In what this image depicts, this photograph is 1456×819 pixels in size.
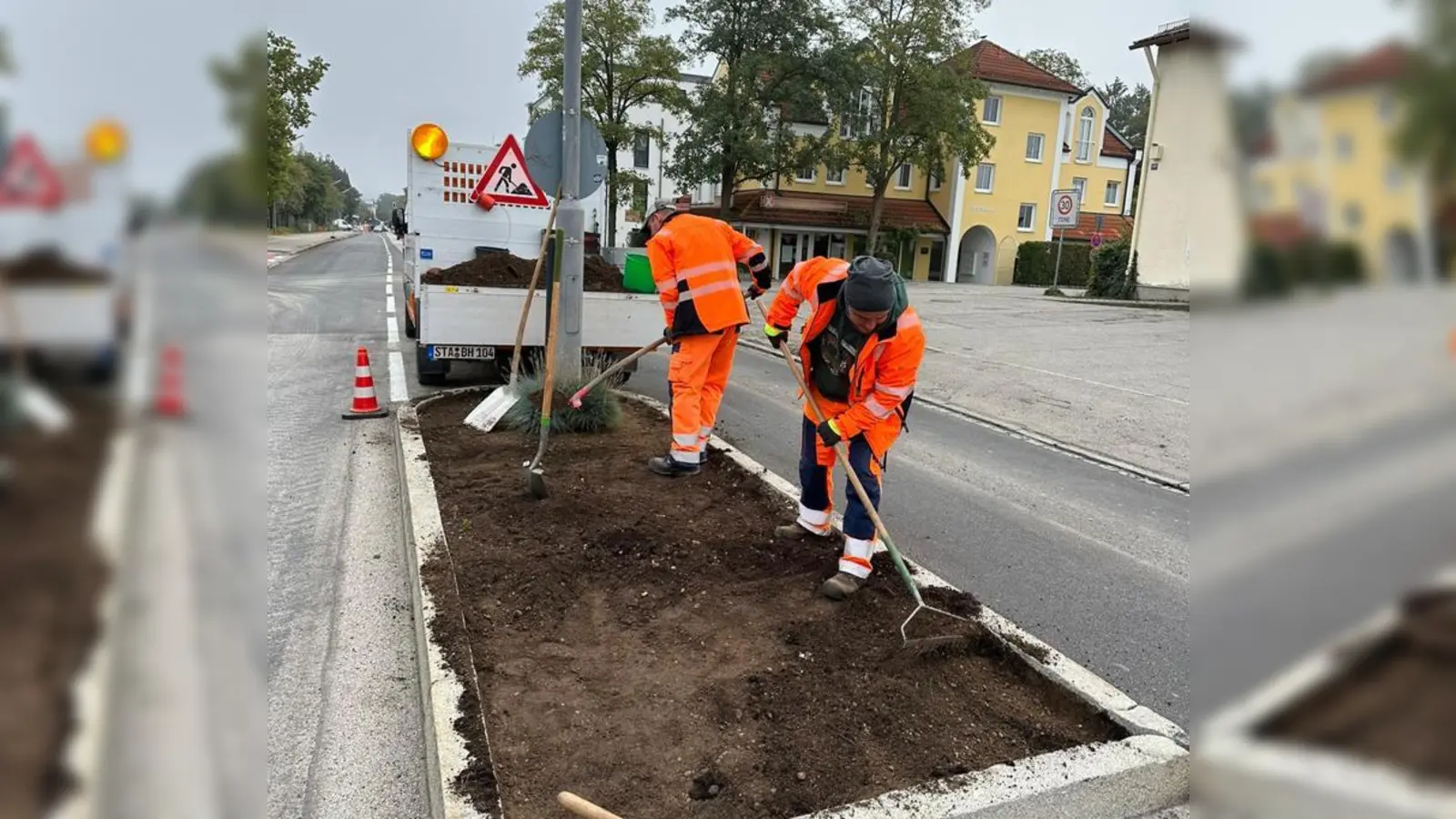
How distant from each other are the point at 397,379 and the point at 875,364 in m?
6.82

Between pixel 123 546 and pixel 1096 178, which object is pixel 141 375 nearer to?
pixel 123 546

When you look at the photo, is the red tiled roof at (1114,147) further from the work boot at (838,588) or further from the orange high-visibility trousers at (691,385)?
the work boot at (838,588)

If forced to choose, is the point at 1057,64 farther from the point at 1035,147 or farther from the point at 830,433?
the point at 830,433

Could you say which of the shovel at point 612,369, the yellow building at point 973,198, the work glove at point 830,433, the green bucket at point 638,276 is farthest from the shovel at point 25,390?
the yellow building at point 973,198

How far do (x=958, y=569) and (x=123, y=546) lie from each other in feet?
14.3

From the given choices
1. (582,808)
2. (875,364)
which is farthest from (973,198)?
(582,808)

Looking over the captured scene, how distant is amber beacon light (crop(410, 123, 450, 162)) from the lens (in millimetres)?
7176

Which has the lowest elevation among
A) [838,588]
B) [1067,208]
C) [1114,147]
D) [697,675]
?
[697,675]

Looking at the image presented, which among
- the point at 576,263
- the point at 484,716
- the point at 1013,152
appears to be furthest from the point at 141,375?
the point at 1013,152

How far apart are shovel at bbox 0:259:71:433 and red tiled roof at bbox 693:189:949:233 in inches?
1302

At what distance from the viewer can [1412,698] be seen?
1.90ft

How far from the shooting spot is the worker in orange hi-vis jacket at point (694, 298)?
5.44m

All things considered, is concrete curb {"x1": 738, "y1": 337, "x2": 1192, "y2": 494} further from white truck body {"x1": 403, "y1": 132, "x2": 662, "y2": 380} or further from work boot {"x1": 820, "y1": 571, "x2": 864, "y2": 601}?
work boot {"x1": 820, "y1": 571, "x2": 864, "y2": 601}

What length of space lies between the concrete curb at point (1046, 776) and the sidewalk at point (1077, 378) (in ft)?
5.97
